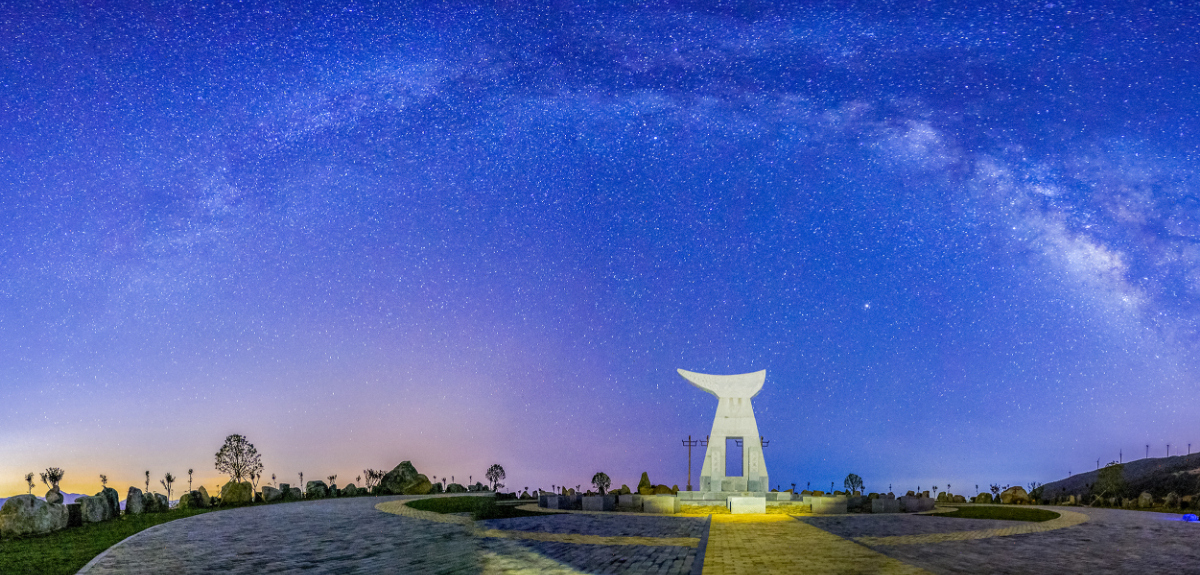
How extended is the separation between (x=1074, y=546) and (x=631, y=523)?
12.5m

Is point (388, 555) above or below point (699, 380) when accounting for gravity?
below

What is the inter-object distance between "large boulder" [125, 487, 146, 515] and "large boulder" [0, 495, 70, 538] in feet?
22.1

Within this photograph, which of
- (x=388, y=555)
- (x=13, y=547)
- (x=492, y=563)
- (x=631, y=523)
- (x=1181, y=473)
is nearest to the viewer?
(x=492, y=563)

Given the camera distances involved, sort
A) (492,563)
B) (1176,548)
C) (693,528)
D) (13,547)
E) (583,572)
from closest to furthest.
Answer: (583,572) → (492,563) → (1176,548) → (13,547) → (693,528)

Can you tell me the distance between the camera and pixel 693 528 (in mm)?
22547

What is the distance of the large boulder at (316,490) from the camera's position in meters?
43.0

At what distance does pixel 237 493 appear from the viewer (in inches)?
1459

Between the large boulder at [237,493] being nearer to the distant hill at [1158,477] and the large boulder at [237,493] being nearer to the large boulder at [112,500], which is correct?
the large boulder at [112,500]

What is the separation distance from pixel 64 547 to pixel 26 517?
362 centimetres

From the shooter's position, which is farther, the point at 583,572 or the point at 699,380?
the point at 699,380

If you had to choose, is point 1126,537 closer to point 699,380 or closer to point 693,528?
point 693,528

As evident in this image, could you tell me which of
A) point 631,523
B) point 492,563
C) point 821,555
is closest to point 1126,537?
point 821,555

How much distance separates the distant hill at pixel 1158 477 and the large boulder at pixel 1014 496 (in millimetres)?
47938

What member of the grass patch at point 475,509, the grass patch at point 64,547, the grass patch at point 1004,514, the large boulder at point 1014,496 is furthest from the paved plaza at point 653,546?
the large boulder at point 1014,496
